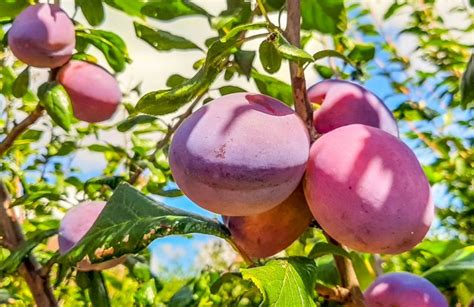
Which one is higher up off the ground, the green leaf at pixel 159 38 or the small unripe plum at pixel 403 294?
the green leaf at pixel 159 38

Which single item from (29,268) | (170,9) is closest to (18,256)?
(29,268)

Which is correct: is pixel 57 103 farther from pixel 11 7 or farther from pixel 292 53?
pixel 292 53

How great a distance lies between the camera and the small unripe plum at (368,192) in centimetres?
70

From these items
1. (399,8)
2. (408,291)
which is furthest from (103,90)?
(399,8)

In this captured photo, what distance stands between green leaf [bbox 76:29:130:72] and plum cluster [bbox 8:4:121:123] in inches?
1.7

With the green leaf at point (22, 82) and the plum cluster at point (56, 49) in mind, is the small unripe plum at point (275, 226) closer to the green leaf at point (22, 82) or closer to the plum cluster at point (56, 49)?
the plum cluster at point (56, 49)

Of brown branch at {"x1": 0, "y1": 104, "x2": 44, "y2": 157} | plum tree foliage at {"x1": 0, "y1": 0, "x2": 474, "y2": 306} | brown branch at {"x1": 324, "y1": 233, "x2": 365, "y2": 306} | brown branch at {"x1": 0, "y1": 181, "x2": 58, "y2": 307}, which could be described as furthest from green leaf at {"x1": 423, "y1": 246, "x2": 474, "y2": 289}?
brown branch at {"x1": 0, "y1": 104, "x2": 44, "y2": 157}

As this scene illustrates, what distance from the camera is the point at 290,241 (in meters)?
0.79

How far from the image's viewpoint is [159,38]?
1.15 metres

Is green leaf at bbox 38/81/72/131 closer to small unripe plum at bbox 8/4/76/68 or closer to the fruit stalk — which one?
small unripe plum at bbox 8/4/76/68

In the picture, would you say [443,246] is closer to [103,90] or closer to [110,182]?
[110,182]

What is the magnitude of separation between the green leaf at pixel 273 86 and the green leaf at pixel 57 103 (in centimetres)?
49

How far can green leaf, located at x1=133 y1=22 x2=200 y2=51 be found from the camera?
1149mm

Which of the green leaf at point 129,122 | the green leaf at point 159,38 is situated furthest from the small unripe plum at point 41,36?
the green leaf at point 159,38
